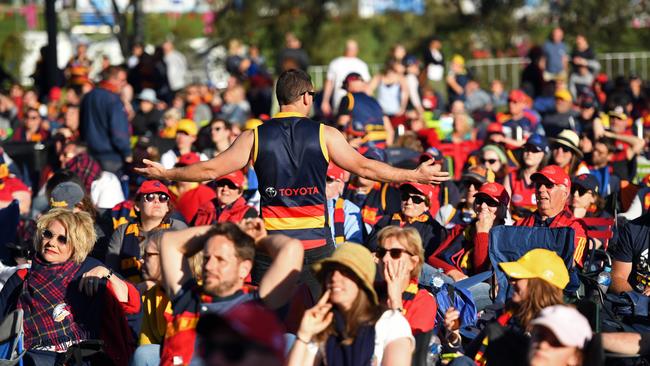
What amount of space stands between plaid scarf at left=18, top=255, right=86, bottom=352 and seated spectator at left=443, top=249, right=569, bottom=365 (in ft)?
7.81

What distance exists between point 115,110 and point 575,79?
9263mm

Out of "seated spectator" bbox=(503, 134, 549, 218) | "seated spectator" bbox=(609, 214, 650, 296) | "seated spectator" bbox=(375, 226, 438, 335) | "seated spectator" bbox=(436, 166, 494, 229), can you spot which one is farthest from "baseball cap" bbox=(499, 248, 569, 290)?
"seated spectator" bbox=(503, 134, 549, 218)

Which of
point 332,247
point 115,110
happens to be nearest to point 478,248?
point 332,247

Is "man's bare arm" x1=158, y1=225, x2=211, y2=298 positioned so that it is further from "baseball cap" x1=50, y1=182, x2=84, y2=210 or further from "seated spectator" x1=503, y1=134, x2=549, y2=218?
"seated spectator" x1=503, y1=134, x2=549, y2=218

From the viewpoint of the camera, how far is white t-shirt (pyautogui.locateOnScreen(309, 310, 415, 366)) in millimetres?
5711

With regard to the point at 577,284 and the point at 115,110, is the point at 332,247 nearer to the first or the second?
the point at 577,284

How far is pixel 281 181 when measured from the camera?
687cm

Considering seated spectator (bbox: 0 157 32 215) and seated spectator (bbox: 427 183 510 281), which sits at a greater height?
seated spectator (bbox: 0 157 32 215)

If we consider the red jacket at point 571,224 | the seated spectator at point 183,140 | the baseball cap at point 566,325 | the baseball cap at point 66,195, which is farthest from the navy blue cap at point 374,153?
the baseball cap at point 566,325

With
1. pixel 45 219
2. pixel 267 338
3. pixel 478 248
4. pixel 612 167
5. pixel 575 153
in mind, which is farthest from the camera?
pixel 612 167

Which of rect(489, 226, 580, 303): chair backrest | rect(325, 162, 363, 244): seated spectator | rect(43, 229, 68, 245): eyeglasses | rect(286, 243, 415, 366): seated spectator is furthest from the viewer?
rect(325, 162, 363, 244): seated spectator

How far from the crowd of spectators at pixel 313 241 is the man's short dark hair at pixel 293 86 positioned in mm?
13

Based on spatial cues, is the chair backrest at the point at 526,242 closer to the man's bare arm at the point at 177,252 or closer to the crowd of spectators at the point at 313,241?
the crowd of spectators at the point at 313,241

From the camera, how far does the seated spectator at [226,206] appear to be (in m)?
9.01
